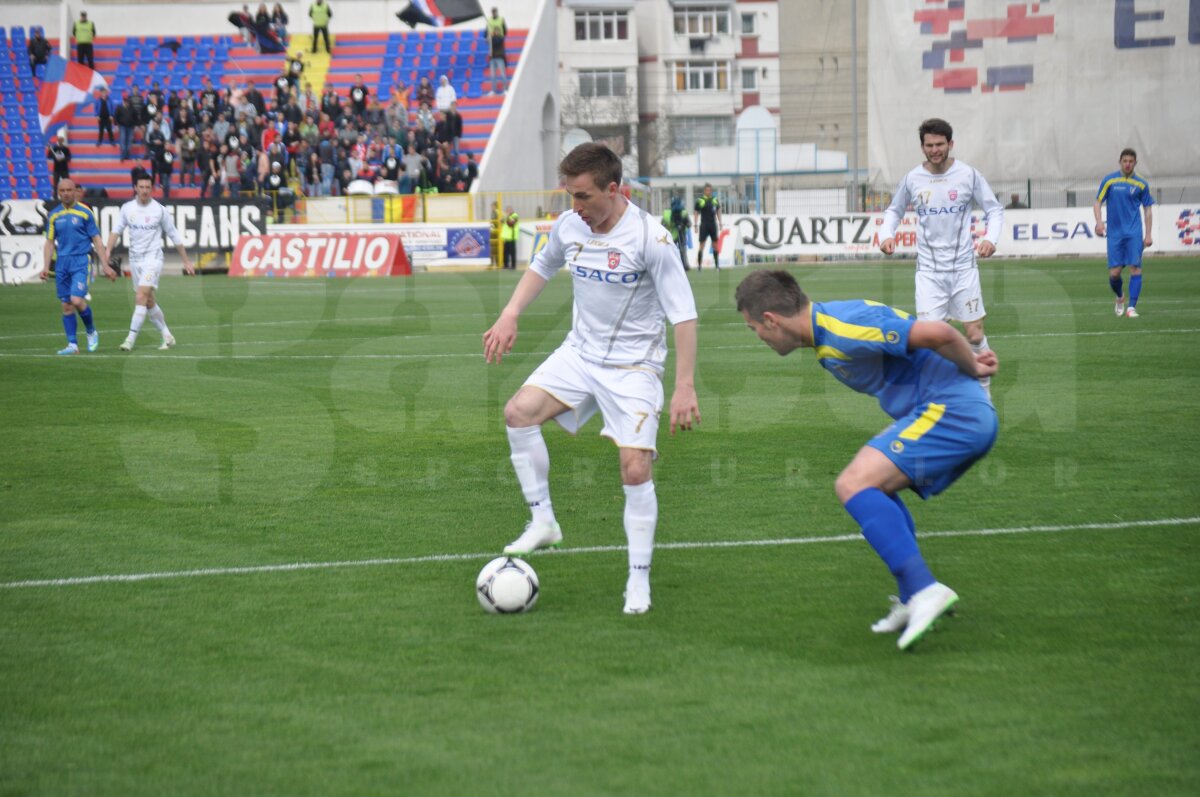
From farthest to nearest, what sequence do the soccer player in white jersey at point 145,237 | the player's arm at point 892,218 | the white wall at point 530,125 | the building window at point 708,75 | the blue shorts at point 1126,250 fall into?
the building window at point 708,75, the white wall at point 530,125, the blue shorts at point 1126,250, the soccer player in white jersey at point 145,237, the player's arm at point 892,218

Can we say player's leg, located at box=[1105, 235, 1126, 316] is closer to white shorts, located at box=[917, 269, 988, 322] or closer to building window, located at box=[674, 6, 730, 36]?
white shorts, located at box=[917, 269, 988, 322]

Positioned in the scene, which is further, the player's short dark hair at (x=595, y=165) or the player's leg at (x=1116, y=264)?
the player's leg at (x=1116, y=264)

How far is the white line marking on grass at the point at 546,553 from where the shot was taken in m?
6.38

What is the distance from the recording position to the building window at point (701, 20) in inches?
3398

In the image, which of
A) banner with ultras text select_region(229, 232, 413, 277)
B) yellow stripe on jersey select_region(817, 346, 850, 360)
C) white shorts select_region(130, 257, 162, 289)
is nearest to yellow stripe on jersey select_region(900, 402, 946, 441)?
yellow stripe on jersey select_region(817, 346, 850, 360)

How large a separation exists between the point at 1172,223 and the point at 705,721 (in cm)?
3302

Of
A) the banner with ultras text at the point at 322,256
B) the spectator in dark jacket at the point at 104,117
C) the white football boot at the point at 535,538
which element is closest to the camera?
the white football boot at the point at 535,538

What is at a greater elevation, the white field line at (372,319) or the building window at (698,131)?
the building window at (698,131)

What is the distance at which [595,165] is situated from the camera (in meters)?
5.86

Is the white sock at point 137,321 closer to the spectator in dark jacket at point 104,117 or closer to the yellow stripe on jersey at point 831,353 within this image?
the yellow stripe on jersey at point 831,353

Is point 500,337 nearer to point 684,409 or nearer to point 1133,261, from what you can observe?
point 684,409

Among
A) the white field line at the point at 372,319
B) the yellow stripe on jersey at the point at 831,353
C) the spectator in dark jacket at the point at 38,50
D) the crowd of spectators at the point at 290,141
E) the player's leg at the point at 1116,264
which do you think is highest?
the spectator in dark jacket at the point at 38,50

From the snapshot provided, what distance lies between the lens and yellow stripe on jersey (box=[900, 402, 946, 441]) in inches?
210

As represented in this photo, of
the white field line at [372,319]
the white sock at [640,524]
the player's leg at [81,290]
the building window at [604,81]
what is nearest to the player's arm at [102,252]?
the player's leg at [81,290]
